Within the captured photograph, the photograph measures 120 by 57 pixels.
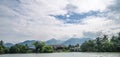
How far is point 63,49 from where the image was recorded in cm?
10888

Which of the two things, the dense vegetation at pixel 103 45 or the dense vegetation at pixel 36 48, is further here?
the dense vegetation at pixel 36 48

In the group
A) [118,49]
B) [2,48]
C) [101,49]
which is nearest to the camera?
[118,49]

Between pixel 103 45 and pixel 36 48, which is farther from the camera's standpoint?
pixel 36 48

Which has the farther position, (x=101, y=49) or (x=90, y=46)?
(x=90, y=46)

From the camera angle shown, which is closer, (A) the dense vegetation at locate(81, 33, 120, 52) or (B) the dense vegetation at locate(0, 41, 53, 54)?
(A) the dense vegetation at locate(81, 33, 120, 52)

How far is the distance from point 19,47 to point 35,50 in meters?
6.40

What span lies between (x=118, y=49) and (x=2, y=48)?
43.7m

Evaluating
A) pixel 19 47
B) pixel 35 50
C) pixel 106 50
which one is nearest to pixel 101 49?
pixel 106 50

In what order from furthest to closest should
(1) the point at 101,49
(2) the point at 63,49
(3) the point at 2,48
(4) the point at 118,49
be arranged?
(2) the point at 63,49
(3) the point at 2,48
(1) the point at 101,49
(4) the point at 118,49

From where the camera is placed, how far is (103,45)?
81688 mm

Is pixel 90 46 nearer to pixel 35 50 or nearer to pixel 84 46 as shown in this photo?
pixel 84 46

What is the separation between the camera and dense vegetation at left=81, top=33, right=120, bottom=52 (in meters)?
77.1

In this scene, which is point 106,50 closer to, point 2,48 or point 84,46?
point 84,46

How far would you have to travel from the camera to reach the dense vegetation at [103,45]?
77125 millimetres
